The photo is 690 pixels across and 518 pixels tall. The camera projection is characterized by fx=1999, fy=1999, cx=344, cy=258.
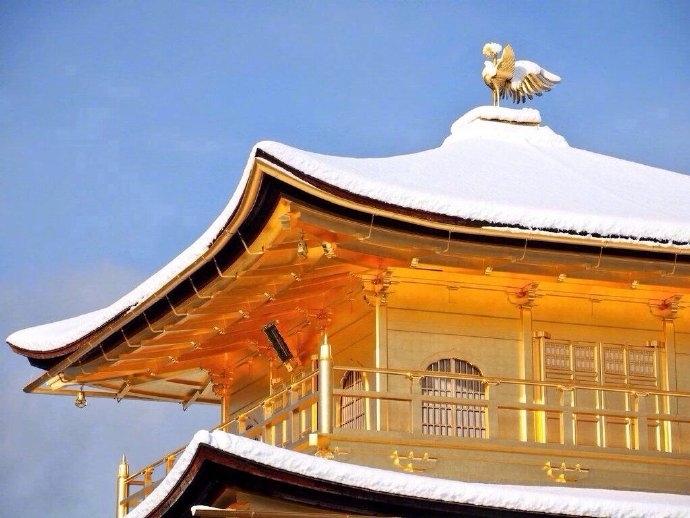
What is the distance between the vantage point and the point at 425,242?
2375 centimetres

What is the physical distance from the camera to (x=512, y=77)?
30.6 metres

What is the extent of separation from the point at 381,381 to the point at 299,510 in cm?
363

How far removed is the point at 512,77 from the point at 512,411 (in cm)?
725

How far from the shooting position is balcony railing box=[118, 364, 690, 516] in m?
23.9

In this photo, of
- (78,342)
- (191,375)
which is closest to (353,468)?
(78,342)

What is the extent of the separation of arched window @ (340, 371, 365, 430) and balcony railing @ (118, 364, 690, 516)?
0.03 meters

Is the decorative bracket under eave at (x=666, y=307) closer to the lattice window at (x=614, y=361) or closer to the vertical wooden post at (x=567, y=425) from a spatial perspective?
the lattice window at (x=614, y=361)

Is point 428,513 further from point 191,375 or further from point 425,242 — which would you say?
point 191,375

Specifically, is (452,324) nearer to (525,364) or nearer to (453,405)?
(525,364)

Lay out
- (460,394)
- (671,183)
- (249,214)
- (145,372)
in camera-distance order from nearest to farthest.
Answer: (249,214) < (460,394) < (671,183) < (145,372)

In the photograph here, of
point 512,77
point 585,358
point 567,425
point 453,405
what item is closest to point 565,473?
→ point 567,425

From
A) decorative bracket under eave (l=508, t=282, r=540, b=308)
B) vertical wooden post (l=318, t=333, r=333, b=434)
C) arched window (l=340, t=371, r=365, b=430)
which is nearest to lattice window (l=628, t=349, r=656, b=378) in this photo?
decorative bracket under eave (l=508, t=282, r=540, b=308)

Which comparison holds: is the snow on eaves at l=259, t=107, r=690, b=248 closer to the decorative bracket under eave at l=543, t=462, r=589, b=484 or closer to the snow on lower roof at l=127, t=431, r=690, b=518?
A: the decorative bracket under eave at l=543, t=462, r=589, b=484

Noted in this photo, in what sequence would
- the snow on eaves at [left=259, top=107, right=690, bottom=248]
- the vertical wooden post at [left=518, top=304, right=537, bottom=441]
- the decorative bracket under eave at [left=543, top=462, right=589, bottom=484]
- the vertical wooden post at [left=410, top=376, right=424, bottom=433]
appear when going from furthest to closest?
1. the vertical wooden post at [left=518, top=304, right=537, bottom=441]
2. the decorative bracket under eave at [left=543, top=462, right=589, bottom=484]
3. the vertical wooden post at [left=410, top=376, right=424, bottom=433]
4. the snow on eaves at [left=259, top=107, right=690, bottom=248]
